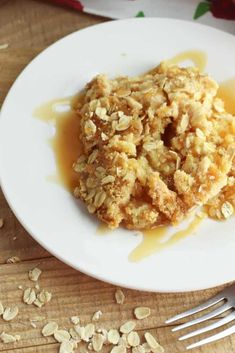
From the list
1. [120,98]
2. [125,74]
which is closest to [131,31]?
[125,74]

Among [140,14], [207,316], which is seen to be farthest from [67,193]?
[140,14]

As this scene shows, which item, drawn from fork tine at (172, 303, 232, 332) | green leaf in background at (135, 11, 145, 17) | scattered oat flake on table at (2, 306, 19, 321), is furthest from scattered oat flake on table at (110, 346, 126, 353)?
green leaf in background at (135, 11, 145, 17)

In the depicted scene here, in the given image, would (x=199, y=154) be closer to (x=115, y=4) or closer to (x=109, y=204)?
(x=109, y=204)

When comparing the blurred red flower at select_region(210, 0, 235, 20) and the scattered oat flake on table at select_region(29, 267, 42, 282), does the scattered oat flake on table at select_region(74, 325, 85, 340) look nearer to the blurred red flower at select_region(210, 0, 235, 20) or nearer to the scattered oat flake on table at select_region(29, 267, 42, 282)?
the scattered oat flake on table at select_region(29, 267, 42, 282)

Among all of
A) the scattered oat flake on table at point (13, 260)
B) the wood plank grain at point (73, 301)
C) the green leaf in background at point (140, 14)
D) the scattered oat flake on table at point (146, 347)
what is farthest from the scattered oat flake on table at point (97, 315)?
the green leaf in background at point (140, 14)

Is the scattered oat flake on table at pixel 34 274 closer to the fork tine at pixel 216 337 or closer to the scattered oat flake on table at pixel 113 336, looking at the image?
the scattered oat flake on table at pixel 113 336

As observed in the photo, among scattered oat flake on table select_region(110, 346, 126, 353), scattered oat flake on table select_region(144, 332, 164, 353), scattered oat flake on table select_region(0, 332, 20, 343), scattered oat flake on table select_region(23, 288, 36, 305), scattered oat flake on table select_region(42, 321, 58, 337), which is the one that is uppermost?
scattered oat flake on table select_region(144, 332, 164, 353)
